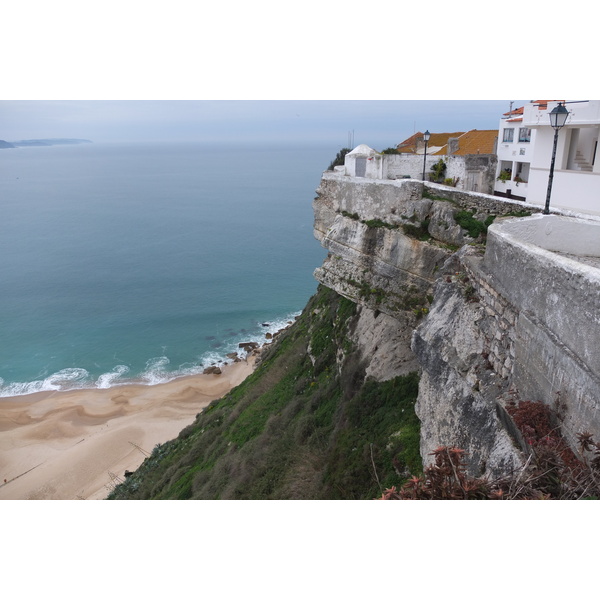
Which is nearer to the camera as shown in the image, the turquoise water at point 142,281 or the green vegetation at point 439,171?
the green vegetation at point 439,171

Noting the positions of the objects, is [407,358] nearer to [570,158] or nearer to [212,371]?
[570,158]

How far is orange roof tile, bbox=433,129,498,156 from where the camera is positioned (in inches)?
986

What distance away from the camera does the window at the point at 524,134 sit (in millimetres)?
20022

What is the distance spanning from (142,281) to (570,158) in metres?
50.7

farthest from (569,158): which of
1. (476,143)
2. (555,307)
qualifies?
(555,307)

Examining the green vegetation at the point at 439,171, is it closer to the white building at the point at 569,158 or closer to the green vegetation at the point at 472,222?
the white building at the point at 569,158

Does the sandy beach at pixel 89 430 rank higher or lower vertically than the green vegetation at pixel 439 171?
lower

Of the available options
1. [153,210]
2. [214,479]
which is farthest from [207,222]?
Result: [214,479]

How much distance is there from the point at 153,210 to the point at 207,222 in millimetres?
17886

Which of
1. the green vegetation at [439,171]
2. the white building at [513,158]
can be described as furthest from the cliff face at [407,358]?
the white building at [513,158]

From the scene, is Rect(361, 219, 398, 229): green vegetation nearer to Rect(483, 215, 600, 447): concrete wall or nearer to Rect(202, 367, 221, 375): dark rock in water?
Rect(483, 215, 600, 447): concrete wall

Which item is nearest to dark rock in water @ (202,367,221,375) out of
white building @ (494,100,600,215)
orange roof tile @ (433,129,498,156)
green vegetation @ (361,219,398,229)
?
orange roof tile @ (433,129,498,156)

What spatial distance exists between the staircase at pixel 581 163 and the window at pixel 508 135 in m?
6.02

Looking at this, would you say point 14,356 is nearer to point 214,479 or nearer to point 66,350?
point 66,350
